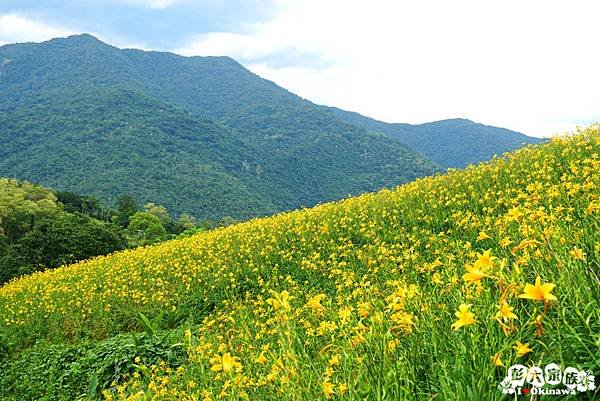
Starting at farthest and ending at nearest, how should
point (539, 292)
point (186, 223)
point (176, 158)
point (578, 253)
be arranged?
point (176, 158), point (186, 223), point (578, 253), point (539, 292)

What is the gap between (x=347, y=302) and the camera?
515 centimetres

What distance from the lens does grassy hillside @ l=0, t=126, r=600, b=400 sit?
208 cm

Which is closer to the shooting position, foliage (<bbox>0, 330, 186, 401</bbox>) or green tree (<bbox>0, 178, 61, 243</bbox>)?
foliage (<bbox>0, 330, 186, 401</bbox>)

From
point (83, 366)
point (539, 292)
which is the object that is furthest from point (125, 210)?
point (539, 292)

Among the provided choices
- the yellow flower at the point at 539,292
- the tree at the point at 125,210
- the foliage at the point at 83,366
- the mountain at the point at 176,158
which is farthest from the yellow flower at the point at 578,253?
the mountain at the point at 176,158

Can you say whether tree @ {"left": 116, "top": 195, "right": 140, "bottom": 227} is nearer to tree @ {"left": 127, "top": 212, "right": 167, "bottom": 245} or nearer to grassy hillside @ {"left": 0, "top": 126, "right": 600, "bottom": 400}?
tree @ {"left": 127, "top": 212, "right": 167, "bottom": 245}

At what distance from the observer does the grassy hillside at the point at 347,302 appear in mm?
2082

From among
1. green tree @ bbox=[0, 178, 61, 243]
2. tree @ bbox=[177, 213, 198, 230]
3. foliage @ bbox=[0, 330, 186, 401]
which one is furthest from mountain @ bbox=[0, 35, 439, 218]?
foliage @ bbox=[0, 330, 186, 401]

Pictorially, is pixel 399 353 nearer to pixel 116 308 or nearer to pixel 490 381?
pixel 490 381

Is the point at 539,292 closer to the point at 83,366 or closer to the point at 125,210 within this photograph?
the point at 83,366

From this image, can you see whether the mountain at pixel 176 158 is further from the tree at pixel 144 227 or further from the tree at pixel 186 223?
the tree at pixel 144 227

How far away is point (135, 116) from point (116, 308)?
168 metres

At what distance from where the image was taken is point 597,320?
189 cm

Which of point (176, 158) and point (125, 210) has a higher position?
point (176, 158)
